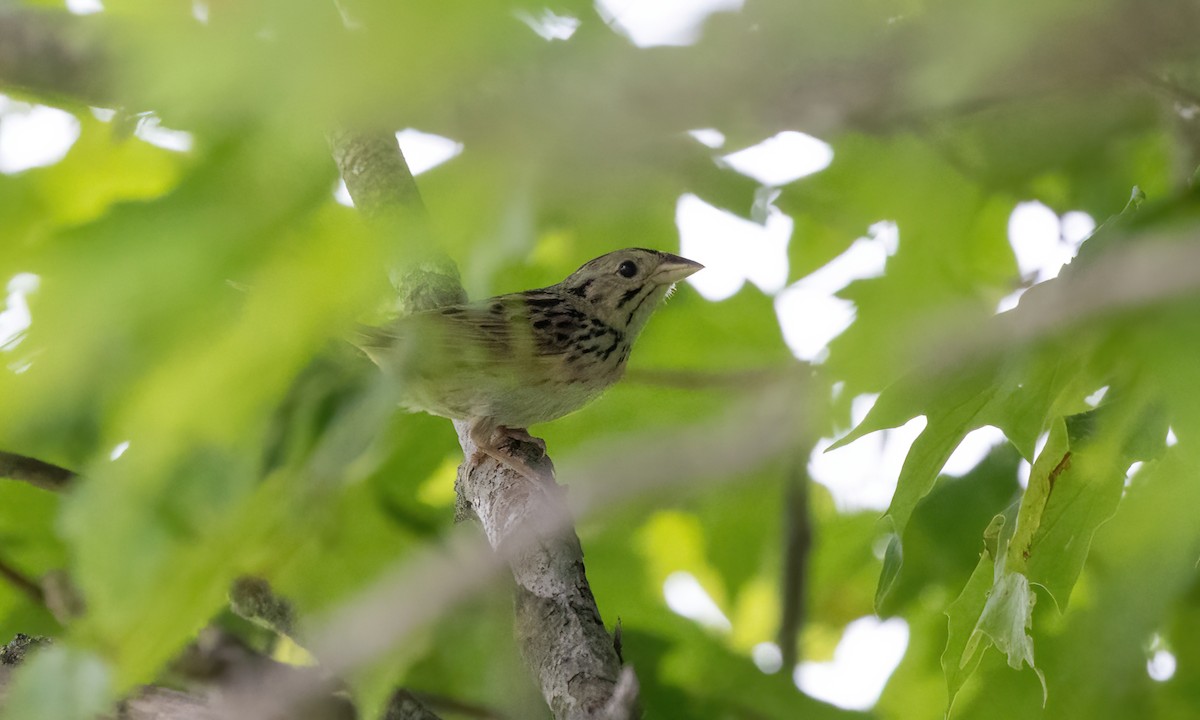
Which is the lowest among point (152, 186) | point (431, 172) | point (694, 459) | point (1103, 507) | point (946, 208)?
point (1103, 507)

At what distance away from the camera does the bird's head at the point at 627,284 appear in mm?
4965

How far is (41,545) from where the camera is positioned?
11.0 ft

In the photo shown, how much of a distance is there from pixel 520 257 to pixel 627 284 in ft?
12.1

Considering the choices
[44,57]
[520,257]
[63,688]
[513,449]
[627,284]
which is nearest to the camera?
[63,688]

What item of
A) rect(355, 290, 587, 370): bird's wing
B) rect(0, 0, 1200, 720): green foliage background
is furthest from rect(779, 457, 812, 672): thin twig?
rect(0, 0, 1200, 720): green foliage background

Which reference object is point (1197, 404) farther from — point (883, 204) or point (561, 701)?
point (561, 701)

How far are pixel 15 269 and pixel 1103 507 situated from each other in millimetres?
2021

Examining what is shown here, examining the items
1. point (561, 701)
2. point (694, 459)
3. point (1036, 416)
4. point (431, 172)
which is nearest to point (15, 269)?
point (431, 172)

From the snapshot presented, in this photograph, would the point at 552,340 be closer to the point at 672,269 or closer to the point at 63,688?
the point at 672,269

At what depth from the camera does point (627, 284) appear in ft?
16.9

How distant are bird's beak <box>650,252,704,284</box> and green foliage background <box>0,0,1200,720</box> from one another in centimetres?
193

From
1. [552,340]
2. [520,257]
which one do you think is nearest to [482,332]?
[520,257]

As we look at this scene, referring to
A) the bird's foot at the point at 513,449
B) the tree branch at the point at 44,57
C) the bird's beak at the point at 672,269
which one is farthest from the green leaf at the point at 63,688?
the bird's beak at the point at 672,269

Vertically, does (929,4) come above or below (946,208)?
above
